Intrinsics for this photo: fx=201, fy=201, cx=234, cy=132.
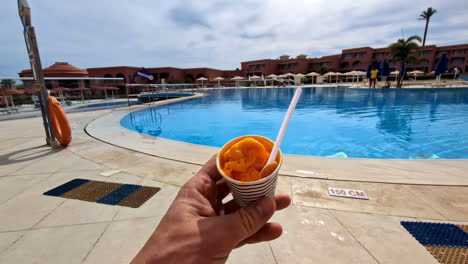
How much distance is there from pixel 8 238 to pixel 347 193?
3.91 meters

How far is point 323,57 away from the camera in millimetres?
56656

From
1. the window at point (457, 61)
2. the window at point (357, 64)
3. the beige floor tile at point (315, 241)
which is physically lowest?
the beige floor tile at point (315, 241)

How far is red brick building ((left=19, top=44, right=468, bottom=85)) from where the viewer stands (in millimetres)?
44522

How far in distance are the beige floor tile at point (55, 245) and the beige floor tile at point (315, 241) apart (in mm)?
1822

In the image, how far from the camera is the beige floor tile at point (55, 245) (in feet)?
5.93

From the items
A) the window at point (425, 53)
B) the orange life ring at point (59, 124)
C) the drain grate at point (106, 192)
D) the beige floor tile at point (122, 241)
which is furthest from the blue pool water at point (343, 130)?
the window at point (425, 53)

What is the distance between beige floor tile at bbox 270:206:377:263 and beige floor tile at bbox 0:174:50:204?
3713 mm

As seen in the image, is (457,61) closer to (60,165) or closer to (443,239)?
(443,239)

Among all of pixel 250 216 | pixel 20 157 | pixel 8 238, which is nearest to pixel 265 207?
pixel 250 216

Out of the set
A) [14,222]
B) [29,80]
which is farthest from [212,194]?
[29,80]

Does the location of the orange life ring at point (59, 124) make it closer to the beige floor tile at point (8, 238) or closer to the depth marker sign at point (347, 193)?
the beige floor tile at point (8, 238)

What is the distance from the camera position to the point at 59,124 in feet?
16.6

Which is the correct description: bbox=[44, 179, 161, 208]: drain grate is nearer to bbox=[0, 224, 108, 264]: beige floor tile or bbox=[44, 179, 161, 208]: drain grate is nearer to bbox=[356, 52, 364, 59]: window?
bbox=[0, 224, 108, 264]: beige floor tile

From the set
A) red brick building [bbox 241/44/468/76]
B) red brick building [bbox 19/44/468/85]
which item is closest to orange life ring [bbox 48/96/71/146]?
red brick building [bbox 19/44/468/85]
